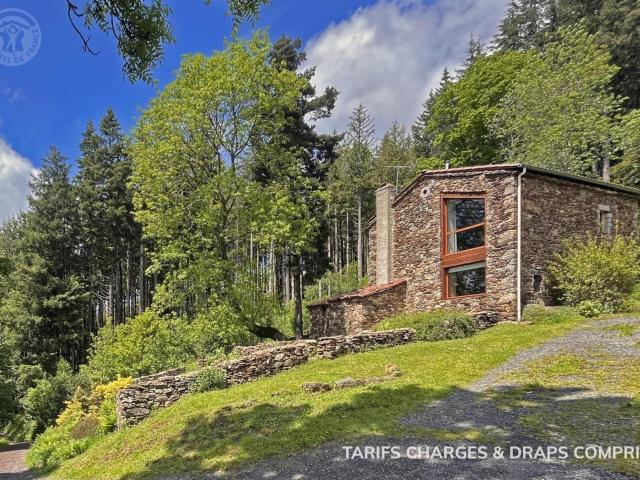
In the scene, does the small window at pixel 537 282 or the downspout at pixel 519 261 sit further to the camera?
the small window at pixel 537 282

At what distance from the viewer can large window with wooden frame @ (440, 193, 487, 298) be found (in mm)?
14995

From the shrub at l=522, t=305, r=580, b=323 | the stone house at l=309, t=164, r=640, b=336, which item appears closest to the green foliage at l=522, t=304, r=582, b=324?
the shrub at l=522, t=305, r=580, b=323

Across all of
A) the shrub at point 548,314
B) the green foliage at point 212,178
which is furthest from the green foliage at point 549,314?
the green foliage at point 212,178

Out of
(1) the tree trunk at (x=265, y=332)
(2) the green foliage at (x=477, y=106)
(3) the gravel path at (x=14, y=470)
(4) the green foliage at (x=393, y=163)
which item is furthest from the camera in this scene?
(4) the green foliage at (x=393, y=163)

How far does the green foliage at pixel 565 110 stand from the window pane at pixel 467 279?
9.92 meters

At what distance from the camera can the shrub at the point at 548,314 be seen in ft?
41.3

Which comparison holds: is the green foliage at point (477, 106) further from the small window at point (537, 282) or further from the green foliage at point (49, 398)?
the green foliage at point (49, 398)

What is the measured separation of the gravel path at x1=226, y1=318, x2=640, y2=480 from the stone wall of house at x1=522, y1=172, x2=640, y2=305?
750 centimetres

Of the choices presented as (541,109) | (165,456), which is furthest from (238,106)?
(541,109)

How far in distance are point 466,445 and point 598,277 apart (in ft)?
35.7

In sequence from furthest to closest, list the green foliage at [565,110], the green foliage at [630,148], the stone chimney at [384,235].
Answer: the green foliage at [565,110]
the green foliage at [630,148]
the stone chimney at [384,235]

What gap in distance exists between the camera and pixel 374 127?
37.8m

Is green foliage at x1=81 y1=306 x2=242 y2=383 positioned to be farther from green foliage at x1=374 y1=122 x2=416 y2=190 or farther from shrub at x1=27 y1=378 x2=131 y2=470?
green foliage at x1=374 y1=122 x2=416 y2=190

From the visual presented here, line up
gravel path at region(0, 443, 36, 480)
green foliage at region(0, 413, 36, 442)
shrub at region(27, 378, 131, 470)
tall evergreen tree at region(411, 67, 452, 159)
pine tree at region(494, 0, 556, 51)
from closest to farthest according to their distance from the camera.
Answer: shrub at region(27, 378, 131, 470), gravel path at region(0, 443, 36, 480), green foliage at region(0, 413, 36, 442), pine tree at region(494, 0, 556, 51), tall evergreen tree at region(411, 67, 452, 159)
